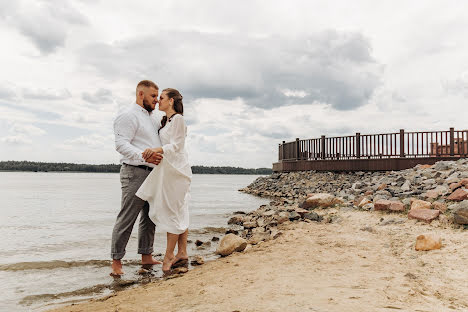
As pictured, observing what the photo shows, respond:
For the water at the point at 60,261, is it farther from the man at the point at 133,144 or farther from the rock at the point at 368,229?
the rock at the point at 368,229

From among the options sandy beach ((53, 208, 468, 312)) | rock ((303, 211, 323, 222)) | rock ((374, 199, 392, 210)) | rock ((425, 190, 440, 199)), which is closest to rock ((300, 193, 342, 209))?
rock ((303, 211, 323, 222))

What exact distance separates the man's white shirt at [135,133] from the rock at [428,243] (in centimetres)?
380

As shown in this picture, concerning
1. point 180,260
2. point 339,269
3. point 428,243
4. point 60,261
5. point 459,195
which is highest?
point 459,195

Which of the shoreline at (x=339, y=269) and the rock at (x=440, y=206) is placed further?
the rock at (x=440, y=206)

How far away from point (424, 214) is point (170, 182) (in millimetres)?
4418

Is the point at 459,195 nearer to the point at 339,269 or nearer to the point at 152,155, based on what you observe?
the point at 339,269

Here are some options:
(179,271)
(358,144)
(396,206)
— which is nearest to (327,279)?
(179,271)

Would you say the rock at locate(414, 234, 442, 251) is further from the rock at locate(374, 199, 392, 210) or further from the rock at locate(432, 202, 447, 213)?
the rock at locate(374, 199, 392, 210)

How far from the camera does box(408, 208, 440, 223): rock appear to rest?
5879 millimetres

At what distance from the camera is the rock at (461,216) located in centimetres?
541

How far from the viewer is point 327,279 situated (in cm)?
361

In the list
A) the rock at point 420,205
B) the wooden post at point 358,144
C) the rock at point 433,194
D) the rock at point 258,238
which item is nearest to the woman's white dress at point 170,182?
the rock at point 258,238

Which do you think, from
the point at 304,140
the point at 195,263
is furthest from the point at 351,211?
the point at 304,140

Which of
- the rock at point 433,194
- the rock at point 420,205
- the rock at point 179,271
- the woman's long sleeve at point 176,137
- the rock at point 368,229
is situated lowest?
the rock at point 179,271
